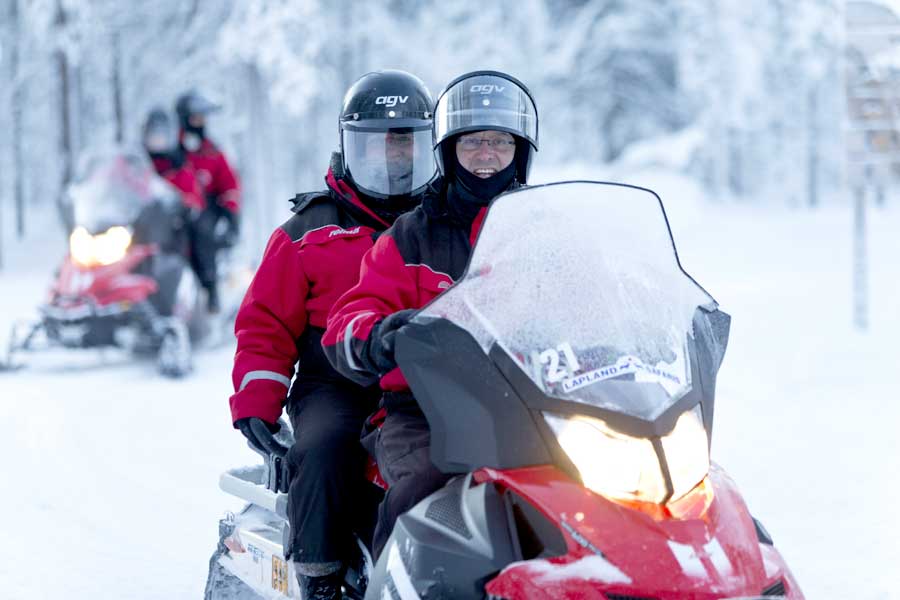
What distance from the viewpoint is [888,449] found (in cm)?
677

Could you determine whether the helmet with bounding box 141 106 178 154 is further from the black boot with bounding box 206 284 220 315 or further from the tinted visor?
the black boot with bounding box 206 284 220 315

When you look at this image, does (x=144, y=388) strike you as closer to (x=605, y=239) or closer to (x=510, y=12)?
(x=605, y=239)

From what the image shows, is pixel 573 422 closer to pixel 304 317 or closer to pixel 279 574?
pixel 279 574

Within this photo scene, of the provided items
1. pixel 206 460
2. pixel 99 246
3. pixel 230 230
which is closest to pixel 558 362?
pixel 206 460

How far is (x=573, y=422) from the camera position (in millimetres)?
2275

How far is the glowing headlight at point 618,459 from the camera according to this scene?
2246 millimetres

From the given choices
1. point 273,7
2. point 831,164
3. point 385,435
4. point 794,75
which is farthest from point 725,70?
point 385,435

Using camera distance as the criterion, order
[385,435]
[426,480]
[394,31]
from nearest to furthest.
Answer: [426,480] → [385,435] → [394,31]

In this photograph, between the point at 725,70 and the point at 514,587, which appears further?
the point at 725,70

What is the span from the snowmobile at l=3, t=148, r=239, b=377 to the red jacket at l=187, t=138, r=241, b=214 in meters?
0.58

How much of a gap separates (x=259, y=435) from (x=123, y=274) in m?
6.56

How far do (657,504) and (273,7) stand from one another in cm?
2154

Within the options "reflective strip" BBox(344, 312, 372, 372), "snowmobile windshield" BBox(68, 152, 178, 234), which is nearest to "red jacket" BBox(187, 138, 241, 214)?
"snowmobile windshield" BBox(68, 152, 178, 234)

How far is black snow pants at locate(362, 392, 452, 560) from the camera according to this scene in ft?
8.89
